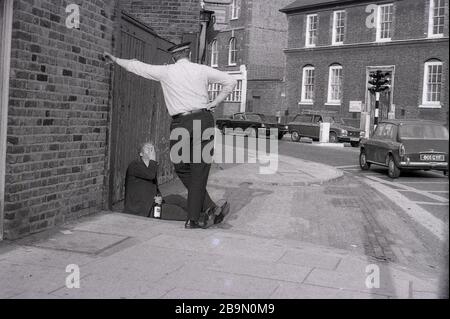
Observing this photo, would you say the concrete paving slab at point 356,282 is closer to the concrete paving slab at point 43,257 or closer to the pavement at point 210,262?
the pavement at point 210,262

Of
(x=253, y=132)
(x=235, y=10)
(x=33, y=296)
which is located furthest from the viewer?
(x=235, y=10)

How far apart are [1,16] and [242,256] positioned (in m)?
3.08

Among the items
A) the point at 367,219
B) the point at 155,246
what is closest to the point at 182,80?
the point at 155,246

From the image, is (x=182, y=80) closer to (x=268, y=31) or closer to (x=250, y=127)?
(x=250, y=127)

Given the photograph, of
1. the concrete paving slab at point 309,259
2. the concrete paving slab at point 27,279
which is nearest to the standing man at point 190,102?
the concrete paving slab at point 309,259

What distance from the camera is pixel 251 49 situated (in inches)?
1887

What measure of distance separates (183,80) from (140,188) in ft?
5.11

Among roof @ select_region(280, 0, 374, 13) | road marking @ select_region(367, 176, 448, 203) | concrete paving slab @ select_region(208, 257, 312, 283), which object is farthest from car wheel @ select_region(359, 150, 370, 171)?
roof @ select_region(280, 0, 374, 13)

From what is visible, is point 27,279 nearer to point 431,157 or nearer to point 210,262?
point 210,262

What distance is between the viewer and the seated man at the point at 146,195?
6.93 m

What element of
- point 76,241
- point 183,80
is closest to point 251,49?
point 183,80

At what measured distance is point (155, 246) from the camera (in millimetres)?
5422

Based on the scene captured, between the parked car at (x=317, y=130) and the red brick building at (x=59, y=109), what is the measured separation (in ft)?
76.9

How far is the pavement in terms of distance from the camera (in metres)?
4.11
